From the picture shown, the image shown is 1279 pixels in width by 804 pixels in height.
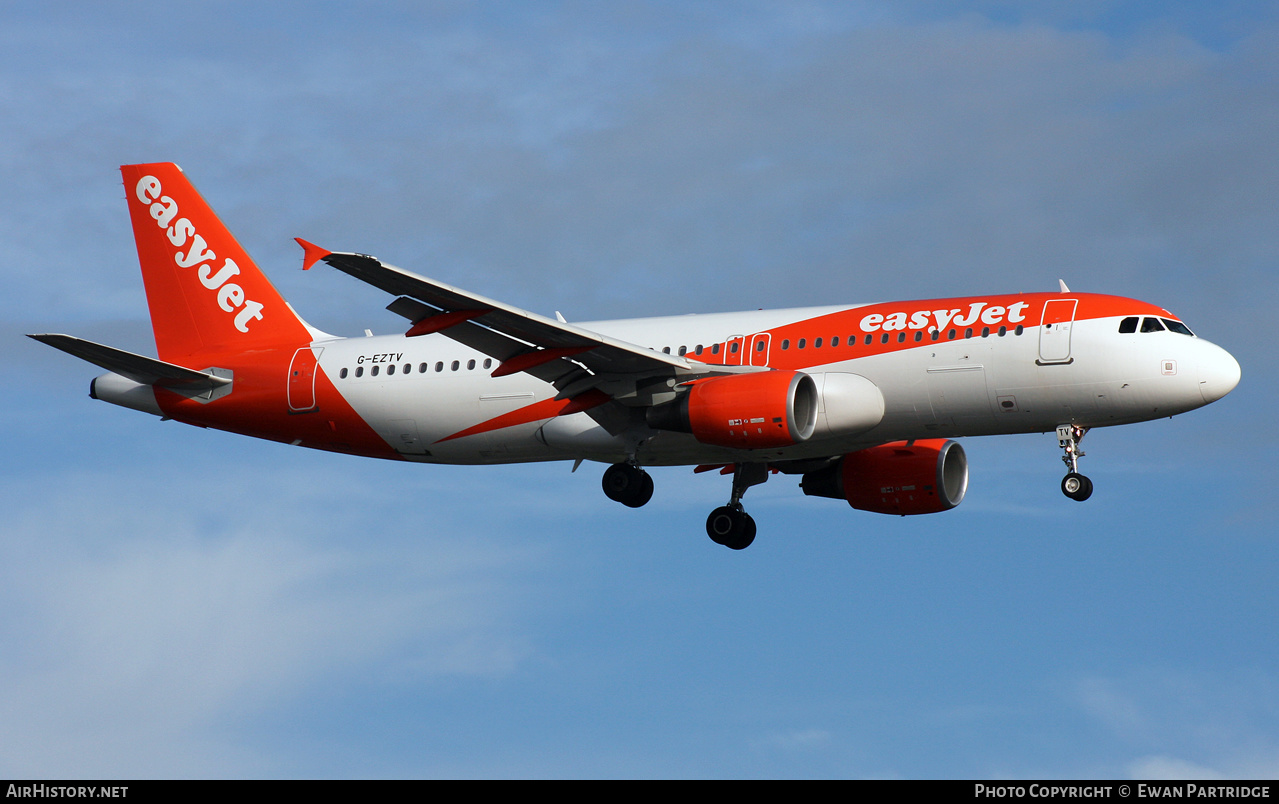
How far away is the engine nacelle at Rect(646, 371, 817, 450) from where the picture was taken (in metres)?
30.7

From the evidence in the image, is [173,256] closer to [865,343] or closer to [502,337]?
[502,337]

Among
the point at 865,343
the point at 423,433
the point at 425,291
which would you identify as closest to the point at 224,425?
the point at 423,433

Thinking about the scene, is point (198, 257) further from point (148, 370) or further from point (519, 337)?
point (519, 337)

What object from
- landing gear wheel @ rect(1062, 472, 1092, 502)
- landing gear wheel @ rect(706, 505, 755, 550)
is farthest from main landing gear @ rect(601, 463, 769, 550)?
landing gear wheel @ rect(1062, 472, 1092, 502)

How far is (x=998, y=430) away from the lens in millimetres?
31609

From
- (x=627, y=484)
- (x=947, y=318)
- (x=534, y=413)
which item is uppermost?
(x=947, y=318)

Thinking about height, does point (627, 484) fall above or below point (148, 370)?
→ below

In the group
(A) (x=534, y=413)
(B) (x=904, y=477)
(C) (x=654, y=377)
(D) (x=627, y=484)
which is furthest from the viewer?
(B) (x=904, y=477)

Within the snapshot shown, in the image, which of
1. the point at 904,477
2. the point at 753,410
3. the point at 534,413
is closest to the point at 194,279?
the point at 534,413

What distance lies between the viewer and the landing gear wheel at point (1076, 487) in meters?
30.8

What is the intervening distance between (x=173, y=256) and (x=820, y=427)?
752 inches

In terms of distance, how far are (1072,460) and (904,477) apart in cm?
607

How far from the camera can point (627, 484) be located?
112ft

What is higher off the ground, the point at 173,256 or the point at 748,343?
the point at 173,256
